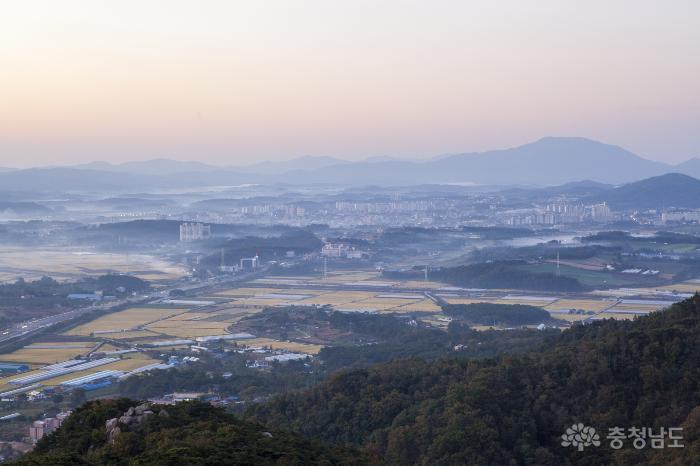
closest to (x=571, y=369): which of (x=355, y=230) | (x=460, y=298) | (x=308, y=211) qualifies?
(x=460, y=298)

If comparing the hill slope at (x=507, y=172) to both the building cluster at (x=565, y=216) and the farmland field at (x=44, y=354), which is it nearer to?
the building cluster at (x=565, y=216)

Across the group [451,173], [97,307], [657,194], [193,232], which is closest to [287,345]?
[97,307]

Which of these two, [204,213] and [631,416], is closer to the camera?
[631,416]

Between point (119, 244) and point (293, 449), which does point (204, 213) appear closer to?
point (119, 244)

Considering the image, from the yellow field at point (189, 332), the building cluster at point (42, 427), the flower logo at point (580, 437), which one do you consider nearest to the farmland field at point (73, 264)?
the yellow field at point (189, 332)

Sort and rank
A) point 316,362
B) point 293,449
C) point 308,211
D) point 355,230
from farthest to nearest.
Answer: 1. point 308,211
2. point 355,230
3. point 316,362
4. point 293,449

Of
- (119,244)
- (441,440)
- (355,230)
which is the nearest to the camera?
(441,440)
